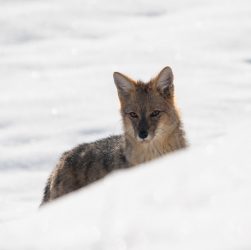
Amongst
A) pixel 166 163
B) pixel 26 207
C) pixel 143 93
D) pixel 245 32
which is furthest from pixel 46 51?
pixel 166 163

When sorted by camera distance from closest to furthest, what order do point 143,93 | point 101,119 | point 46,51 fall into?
point 143,93 → point 101,119 → point 46,51

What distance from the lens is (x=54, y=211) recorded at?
12.8 feet

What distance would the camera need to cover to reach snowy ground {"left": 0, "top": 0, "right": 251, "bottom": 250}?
3.57 meters

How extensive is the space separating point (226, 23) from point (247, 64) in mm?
5965

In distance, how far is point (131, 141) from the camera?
33.4 ft

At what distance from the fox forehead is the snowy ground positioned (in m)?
2.31

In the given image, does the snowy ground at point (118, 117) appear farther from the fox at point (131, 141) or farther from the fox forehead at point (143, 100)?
the fox forehead at point (143, 100)

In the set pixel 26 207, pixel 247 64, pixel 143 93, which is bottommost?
pixel 26 207

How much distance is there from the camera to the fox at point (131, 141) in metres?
9.75

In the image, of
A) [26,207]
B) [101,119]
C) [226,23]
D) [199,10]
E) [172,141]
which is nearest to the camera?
[172,141]

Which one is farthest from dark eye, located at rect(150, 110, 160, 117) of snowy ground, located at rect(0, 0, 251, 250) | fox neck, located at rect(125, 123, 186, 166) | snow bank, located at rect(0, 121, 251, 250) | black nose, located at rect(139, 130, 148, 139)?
snow bank, located at rect(0, 121, 251, 250)

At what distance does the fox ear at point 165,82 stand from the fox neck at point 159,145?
27.5 inches

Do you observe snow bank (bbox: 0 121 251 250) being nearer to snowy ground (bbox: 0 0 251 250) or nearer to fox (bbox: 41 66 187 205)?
snowy ground (bbox: 0 0 251 250)

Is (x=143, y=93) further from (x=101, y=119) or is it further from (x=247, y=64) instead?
(x=247, y=64)
